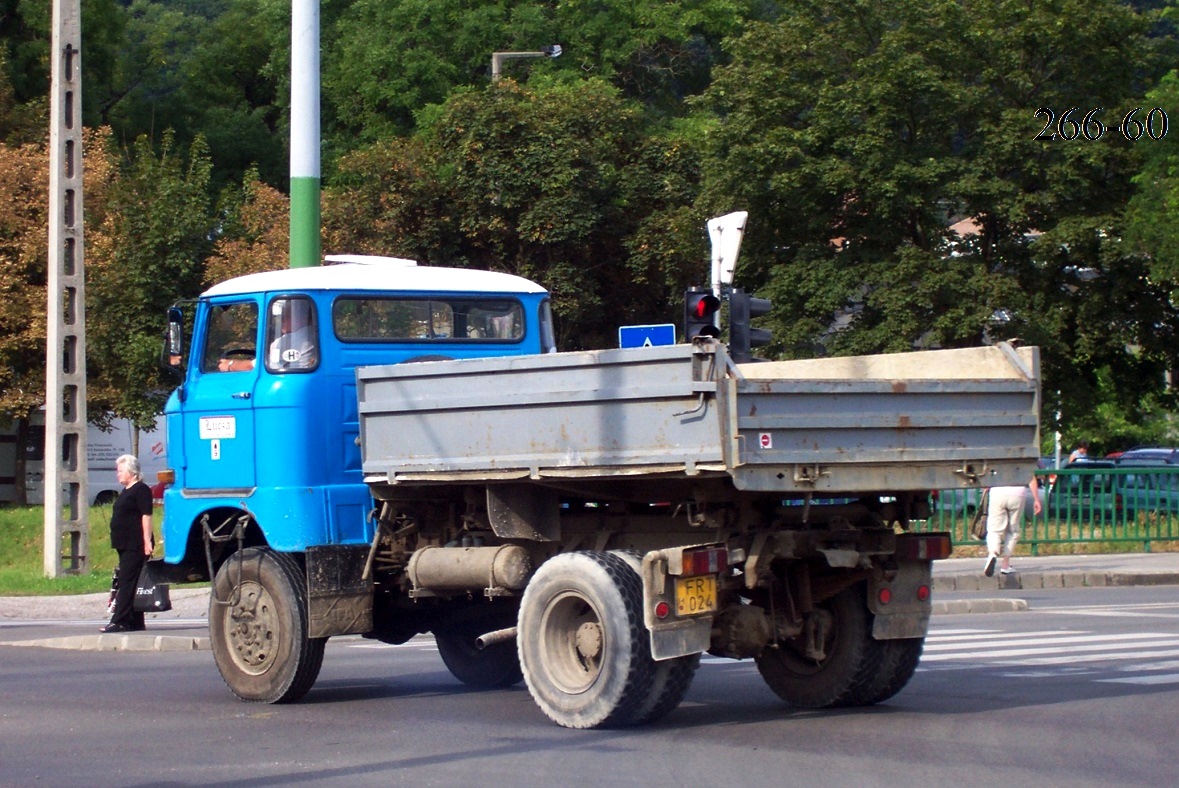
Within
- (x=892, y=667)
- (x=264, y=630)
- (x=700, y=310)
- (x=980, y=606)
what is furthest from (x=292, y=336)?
(x=980, y=606)

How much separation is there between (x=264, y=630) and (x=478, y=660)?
177 cm

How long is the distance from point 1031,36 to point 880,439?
22202mm

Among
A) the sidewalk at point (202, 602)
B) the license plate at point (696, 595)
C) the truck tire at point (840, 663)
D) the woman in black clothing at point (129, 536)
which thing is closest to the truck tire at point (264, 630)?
the license plate at point (696, 595)

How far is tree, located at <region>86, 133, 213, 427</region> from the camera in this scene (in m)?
32.7

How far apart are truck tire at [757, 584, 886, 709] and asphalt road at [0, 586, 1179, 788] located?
0.44ft

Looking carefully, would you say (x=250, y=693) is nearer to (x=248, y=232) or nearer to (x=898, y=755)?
(x=898, y=755)

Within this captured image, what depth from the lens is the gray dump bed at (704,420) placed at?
8016 mm

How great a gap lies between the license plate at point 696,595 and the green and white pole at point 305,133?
8.66 meters

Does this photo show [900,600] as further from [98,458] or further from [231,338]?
[98,458]

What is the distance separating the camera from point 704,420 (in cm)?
801

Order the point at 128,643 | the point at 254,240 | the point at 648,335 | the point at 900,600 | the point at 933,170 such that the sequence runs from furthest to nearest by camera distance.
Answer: the point at 254,240 → the point at 933,170 → the point at 128,643 → the point at 648,335 → the point at 900,600

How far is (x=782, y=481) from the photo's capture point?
8.02m

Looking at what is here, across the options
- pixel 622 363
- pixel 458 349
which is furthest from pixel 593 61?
pixel 622 363

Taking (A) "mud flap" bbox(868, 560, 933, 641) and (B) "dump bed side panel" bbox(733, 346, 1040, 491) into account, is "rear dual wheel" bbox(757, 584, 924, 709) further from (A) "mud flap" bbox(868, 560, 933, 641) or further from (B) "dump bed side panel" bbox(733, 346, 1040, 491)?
(B) "dump bed side panel" bbox(733, 346, 1040, 491)
